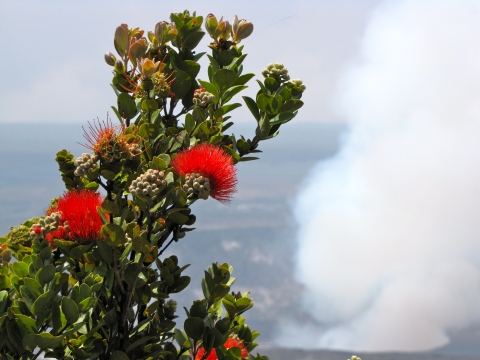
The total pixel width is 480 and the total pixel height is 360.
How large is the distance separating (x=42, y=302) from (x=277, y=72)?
48cm

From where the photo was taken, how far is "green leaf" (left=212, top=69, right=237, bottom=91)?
864 millimetres

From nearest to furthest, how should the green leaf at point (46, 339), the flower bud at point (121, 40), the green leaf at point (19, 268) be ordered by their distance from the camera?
the green leaf at point (46, 339), the green leaf at point (19, 268), the flower bud at point (121, 40)

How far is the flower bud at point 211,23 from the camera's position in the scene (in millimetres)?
896

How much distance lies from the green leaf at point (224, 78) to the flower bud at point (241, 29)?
0.08 metres

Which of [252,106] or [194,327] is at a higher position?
Result: [252,106]

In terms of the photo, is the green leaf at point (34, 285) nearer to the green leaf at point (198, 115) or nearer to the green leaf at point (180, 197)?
the green leaf at point (180, 197)

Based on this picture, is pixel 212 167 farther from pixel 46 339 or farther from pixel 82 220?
pixel 46 339

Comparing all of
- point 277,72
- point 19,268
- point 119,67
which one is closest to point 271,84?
point 277,72

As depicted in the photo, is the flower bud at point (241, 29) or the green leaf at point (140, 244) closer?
the green leaf at point (140, 244)

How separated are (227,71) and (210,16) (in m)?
0.10

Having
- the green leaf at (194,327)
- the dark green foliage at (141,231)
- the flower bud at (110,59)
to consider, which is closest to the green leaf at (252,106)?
the dark green foliage at (141,231)

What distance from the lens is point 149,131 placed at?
0.80 metres

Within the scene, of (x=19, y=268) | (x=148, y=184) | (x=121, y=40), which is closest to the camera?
(x=148, y=184)

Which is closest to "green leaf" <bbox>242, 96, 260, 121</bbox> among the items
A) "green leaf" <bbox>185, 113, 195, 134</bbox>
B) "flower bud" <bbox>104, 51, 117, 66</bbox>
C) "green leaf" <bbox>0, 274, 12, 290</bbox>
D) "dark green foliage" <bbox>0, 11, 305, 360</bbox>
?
"dark green foliage" <bbox>0, 11, 305, 360</bbox>
